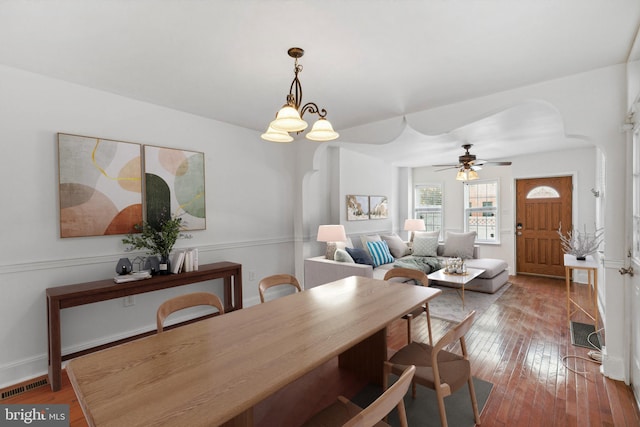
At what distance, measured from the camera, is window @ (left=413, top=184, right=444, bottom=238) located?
7.79 metres

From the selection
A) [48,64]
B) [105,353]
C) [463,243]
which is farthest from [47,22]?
[463,243]

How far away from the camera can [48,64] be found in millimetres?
2412

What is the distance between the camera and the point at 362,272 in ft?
13.0

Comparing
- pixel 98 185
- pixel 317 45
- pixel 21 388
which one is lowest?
pixel 21 388

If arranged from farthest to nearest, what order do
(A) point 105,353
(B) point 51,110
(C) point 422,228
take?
(C) point 422,228, (B) point 51,110, (A) point 105,353

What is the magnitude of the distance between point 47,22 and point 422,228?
6.57m

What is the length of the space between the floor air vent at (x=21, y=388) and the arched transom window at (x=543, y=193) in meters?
7.86

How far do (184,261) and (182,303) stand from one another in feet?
4.34

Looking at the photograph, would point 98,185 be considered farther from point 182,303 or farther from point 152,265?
point 182,303

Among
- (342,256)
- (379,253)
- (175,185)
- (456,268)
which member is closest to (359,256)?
(342,256)

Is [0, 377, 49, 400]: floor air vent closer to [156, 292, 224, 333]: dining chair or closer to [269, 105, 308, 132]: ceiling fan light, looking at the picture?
[156, 292, 224, 333]: dining chair

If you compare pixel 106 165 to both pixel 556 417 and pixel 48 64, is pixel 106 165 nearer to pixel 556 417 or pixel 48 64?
pixel 48 64

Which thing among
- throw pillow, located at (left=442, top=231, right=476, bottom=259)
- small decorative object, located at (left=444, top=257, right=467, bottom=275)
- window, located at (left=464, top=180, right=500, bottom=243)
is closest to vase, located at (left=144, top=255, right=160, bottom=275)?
small decorative object, located at (left=444, top=257, right=467, bottom=275)

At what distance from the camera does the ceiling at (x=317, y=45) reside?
1780 millimetres
